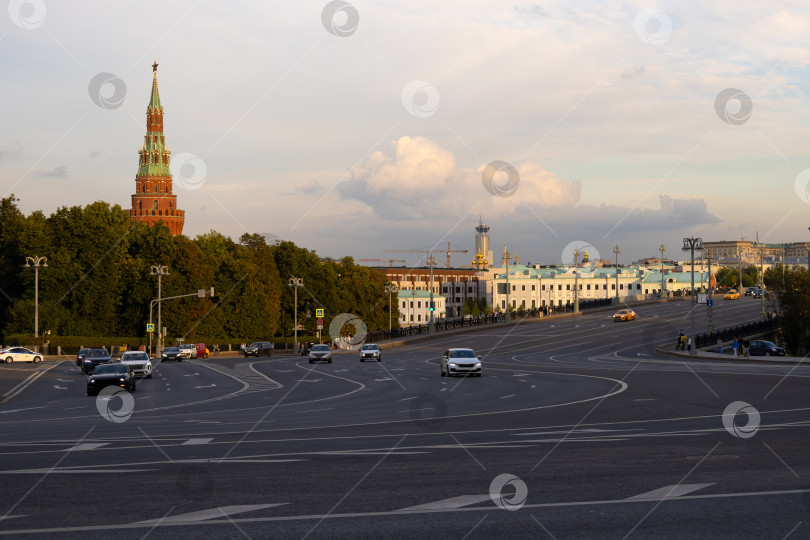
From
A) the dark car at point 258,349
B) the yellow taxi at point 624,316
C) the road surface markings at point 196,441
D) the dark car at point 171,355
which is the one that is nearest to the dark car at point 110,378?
the road surface markings at point 196,441

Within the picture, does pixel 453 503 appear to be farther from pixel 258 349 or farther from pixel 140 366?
pixel 258 349

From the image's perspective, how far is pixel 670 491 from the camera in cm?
1173

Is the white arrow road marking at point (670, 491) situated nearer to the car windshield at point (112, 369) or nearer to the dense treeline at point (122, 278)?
the car windshield at point (112, 369)

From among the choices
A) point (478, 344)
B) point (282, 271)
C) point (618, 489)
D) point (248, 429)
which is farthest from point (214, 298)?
point (618, 489)

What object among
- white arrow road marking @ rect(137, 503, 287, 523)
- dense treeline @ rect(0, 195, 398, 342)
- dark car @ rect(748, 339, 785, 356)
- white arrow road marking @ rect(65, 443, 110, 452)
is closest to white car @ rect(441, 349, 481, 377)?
white arrow road marking @ rect(65, 443, 110, 452)

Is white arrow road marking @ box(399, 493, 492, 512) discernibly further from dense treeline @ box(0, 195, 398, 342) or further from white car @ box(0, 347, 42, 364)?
dense treeline @ box(0, 195, 398, 342)

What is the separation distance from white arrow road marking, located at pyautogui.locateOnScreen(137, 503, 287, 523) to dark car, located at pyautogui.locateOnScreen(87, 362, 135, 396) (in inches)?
993

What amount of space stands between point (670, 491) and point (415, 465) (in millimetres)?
3953

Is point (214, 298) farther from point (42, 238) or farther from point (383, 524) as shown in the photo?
point (383, 524)

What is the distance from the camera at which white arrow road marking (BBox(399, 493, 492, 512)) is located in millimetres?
10804

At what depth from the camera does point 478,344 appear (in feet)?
292

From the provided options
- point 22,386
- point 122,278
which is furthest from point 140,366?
point 122,278

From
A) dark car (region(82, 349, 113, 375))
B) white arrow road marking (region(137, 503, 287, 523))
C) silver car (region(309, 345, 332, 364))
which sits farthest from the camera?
silver car (region(309, 345, 332, 364))

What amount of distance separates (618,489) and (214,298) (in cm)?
10218
